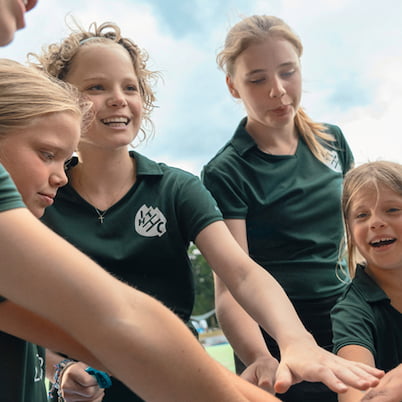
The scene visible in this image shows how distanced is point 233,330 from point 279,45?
3.57ft

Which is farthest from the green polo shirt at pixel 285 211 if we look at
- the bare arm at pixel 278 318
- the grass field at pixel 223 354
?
the grass field at pixel 223 354

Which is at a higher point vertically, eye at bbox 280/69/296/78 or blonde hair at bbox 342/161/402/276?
eye at bbox 280/69/296/78

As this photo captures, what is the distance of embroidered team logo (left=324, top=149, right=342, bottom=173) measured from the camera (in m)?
2.33

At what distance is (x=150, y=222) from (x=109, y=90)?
0.47 metres

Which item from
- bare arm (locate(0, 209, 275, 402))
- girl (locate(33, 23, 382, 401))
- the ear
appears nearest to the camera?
bare arm (locate(0, 209, 275, 402))

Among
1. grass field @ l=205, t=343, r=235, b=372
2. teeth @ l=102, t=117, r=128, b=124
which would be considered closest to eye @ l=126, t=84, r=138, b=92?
teeth @ l=102, t=117, r=128, b=124

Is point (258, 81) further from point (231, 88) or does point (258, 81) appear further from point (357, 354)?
point (357, 354)

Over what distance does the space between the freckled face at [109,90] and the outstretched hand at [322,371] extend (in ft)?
→ 3.07

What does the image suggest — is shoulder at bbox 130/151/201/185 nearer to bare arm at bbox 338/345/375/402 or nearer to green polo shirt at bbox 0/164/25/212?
bare arm at bbox 338/345/375/402

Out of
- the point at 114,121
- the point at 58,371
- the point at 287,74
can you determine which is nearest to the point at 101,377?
the point at 58,371

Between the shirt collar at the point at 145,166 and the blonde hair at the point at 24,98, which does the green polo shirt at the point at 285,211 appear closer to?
the shirt collar at the point at 145,166

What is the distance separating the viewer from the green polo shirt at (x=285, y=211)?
2.14 meters

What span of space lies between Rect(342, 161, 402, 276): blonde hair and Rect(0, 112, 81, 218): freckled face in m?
1.07

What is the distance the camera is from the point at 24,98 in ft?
4.19
